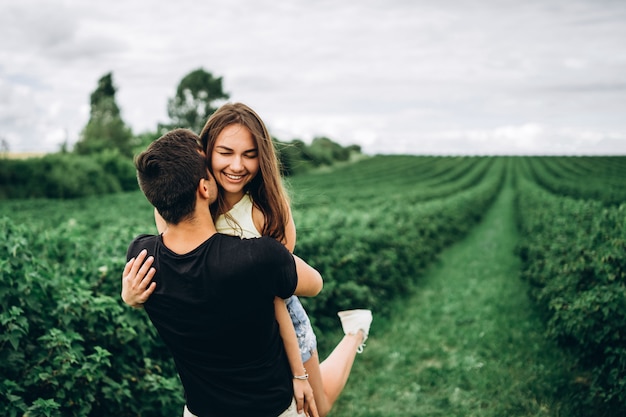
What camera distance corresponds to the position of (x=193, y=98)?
7419 cm

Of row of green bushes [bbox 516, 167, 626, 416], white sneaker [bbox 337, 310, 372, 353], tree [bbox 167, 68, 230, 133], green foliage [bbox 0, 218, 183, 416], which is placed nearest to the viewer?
white sneaker [bbox 337, 310, 372, 353]

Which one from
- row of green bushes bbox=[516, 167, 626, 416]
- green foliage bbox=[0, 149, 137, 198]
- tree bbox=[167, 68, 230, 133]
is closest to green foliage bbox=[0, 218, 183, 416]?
row of green bushes bbox=[516, 167, 626, 416]

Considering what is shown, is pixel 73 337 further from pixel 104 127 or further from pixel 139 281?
pixel 104 127

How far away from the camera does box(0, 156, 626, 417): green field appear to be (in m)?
3.12

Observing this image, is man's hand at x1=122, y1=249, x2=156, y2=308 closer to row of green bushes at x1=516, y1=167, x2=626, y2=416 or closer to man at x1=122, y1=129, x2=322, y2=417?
man at x1=122, y1=129, x2=322, y2=417

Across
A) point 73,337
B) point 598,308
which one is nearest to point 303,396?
point 73,337

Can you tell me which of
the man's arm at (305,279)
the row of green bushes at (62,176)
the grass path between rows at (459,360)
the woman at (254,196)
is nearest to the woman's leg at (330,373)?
the woman at (254,196)

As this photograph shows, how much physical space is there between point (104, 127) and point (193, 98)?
18343 millimetres

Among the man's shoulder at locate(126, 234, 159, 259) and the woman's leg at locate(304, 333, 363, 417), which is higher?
the man's shoulder at locate(126, 234, 159, 259)

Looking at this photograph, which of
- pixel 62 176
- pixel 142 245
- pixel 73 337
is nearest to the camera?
pixel 142 245

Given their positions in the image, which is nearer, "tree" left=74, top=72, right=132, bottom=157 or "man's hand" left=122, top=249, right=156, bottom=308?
"man's hand" left=122, top=249, right=156, bottom=308

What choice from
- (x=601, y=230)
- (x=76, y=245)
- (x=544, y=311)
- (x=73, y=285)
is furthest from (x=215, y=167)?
(x=544, y=311)

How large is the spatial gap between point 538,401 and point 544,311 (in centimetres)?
291

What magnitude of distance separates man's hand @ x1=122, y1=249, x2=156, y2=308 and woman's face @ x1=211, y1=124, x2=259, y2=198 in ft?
1.54
